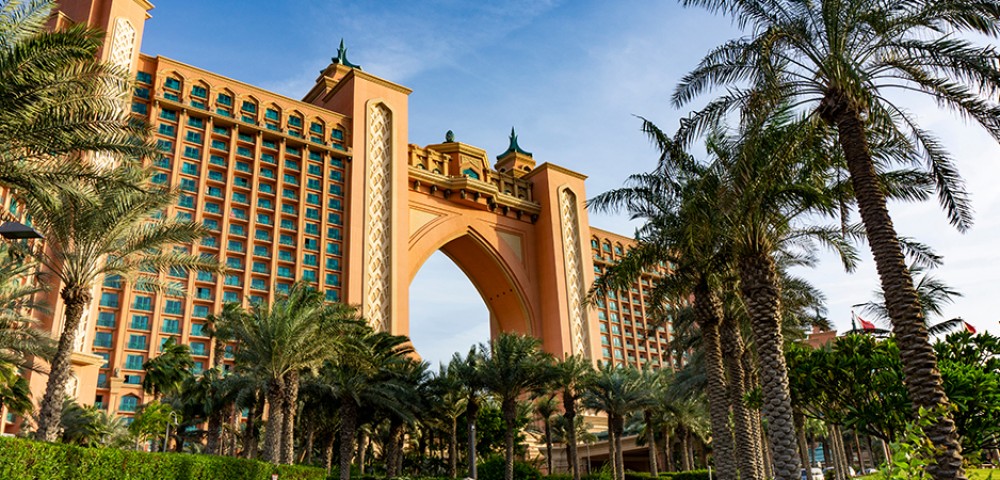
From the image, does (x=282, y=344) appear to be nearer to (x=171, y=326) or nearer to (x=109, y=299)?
(x=171, y=326)

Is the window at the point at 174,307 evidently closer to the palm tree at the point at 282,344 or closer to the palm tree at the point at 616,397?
the palm tree at the point at 282,344

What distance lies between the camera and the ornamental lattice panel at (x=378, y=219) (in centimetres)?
4966

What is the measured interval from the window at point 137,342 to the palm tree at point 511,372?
77.4ft

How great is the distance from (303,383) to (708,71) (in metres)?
22.7

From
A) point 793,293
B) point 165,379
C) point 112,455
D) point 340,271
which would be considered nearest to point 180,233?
point 112,455

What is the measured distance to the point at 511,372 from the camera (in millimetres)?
32844

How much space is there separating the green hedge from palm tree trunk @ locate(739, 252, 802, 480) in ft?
48.1

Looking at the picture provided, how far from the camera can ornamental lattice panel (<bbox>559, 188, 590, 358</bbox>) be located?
60625 mm

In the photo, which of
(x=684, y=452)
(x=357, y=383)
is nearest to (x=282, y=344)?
(x=357, y=383)

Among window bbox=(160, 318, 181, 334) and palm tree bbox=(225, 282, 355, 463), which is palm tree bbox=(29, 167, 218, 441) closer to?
palm tree bbox=(225, 282, 355, 463)

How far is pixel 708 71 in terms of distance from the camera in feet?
47.3

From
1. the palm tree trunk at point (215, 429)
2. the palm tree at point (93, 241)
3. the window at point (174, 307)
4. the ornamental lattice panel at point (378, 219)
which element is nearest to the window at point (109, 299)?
the window at point (174, 307)

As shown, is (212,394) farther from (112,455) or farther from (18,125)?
(18,125)

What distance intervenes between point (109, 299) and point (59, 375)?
30.0m
